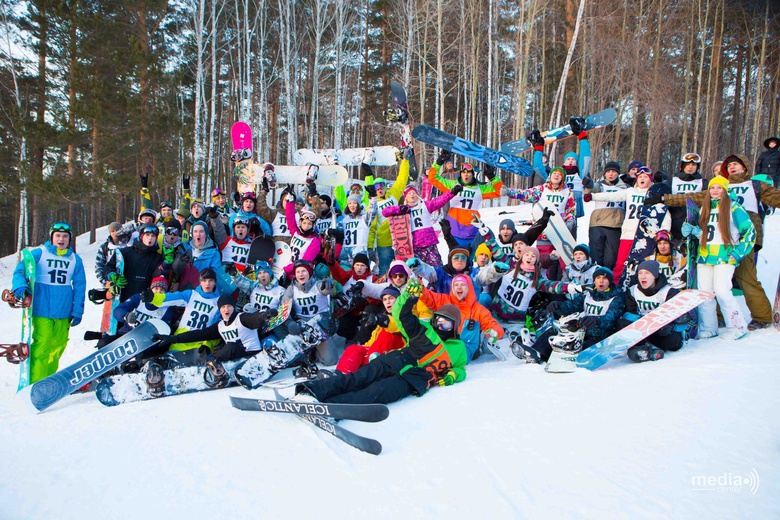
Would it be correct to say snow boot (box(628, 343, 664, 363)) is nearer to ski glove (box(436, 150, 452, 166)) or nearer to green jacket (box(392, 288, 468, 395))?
green jacket (box(392, 288, 468, 395))

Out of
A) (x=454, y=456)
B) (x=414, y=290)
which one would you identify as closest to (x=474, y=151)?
(x=414, y=290)

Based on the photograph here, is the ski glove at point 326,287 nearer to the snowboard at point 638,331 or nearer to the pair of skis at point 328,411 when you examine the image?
the pair of skis at point 328,411

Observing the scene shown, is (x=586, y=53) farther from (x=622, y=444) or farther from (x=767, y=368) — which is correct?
(x=622, y=444)

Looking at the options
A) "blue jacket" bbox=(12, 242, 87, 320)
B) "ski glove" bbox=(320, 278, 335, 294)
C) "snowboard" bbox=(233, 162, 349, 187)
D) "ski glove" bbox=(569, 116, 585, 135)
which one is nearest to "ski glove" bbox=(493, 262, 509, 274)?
"ski glove" bbox=(320, 278, 335, 294)

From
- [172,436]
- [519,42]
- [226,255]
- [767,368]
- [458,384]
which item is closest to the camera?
[172,436]

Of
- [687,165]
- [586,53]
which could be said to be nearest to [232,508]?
[687,165]

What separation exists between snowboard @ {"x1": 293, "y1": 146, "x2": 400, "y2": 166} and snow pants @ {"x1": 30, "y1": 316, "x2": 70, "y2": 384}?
Result: 820 centimetres

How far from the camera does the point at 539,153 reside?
6512 mm

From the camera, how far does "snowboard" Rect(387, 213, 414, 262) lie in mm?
5676

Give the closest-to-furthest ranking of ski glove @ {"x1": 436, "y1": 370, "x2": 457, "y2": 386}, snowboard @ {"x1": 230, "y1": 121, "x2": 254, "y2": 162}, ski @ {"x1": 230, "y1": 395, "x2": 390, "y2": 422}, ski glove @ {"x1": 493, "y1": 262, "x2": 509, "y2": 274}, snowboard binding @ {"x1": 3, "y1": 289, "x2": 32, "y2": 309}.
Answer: ski @ {"x1": 230, "y1": 395, "x2": 390, "y2": 422} < ski glove @ {"x1": 436, "y1": 370, "x2": 457, "y2": 386} < snowboard binding @ {"x1": 3, "y1": 289, "x2": 32, "y2": 309} < ski glove @ {"x1": 493, "y1": 262, "x2": 509, "y2": 274} < snowboard @ {"x1": 230, "y1": 121, "x2": 254, "y2": 162}

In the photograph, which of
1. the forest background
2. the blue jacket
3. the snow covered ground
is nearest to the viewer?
the snow covered ground

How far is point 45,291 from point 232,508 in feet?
12.8

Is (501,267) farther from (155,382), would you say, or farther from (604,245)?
(155,382)

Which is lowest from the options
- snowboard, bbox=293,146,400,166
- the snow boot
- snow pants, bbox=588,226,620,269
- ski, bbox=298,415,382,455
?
ski, bbox=298,415,382,455
